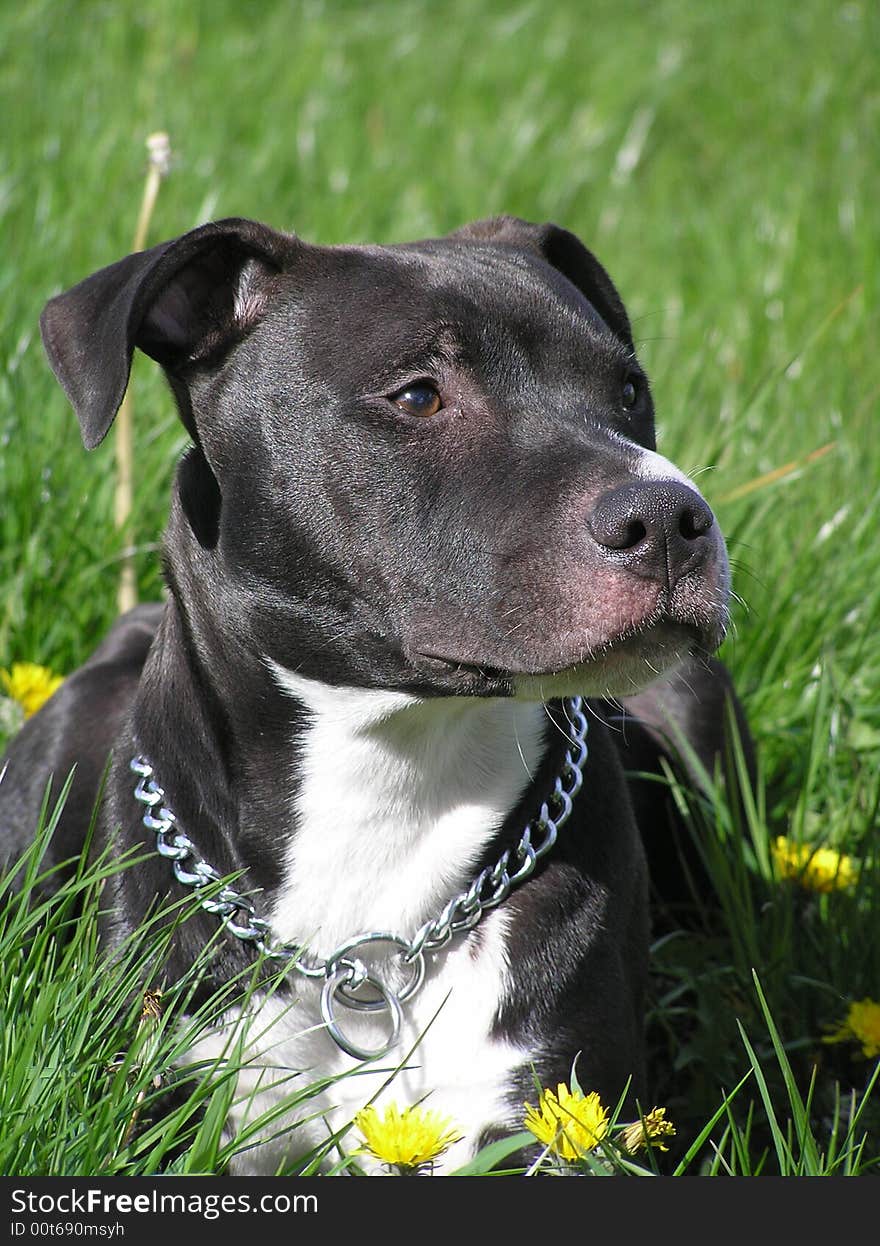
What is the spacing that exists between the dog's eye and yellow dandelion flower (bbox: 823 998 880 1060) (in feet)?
4.02

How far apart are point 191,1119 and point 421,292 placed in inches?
56.3

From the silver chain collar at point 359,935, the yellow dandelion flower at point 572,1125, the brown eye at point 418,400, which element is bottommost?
the silver chain collar at point 359,935

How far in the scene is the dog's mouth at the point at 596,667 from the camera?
7.78 feet

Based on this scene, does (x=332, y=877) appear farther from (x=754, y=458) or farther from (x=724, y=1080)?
(x=754, y=458)

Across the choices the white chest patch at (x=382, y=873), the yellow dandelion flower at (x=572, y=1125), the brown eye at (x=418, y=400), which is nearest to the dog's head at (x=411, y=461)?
the brown eye at (x=418, y=400)

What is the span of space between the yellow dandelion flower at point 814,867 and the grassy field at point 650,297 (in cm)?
4

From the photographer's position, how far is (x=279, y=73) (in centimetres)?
700

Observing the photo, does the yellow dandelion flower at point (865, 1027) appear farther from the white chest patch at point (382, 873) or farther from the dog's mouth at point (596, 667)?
the dog's mouth at point (596, 667)

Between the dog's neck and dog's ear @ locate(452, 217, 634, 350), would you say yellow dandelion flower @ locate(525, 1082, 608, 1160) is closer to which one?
the dog's neck

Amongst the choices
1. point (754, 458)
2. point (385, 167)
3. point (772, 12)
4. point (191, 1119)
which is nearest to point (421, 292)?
point (191, 1119)

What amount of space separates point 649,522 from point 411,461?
436mm

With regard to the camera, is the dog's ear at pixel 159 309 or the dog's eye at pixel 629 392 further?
the dog's eye at pixel 629 392

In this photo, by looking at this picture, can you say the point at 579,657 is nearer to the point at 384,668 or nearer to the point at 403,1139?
the point at 384,668

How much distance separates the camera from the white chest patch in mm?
2678
